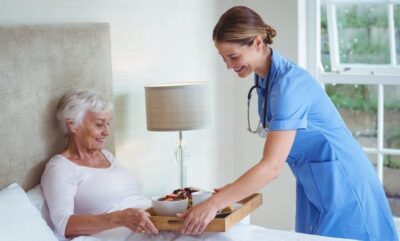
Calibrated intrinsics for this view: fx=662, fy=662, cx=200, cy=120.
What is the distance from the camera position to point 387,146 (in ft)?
12.5

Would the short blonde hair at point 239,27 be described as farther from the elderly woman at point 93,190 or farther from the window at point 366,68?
the window at point 366,68

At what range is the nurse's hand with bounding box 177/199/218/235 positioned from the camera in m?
2.02

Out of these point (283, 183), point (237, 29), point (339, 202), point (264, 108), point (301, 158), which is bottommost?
point (283, 183)

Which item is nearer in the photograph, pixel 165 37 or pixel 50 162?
pixel 50 162

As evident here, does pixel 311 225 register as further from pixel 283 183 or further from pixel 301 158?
pixel 283 183

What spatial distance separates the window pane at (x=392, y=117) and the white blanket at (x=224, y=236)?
1726mm

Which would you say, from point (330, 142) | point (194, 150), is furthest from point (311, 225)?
point (194, 150)

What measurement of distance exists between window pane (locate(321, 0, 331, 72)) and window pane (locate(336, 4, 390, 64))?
0.07 meters

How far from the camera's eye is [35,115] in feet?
7.98

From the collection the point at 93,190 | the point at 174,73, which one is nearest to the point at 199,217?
the point at 93,190

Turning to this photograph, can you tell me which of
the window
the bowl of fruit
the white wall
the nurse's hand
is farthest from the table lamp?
the window

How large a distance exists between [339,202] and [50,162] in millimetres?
1060

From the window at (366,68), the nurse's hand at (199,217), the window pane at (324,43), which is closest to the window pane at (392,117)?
the window at (366,68)

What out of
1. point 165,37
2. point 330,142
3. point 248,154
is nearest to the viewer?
point 330,142
